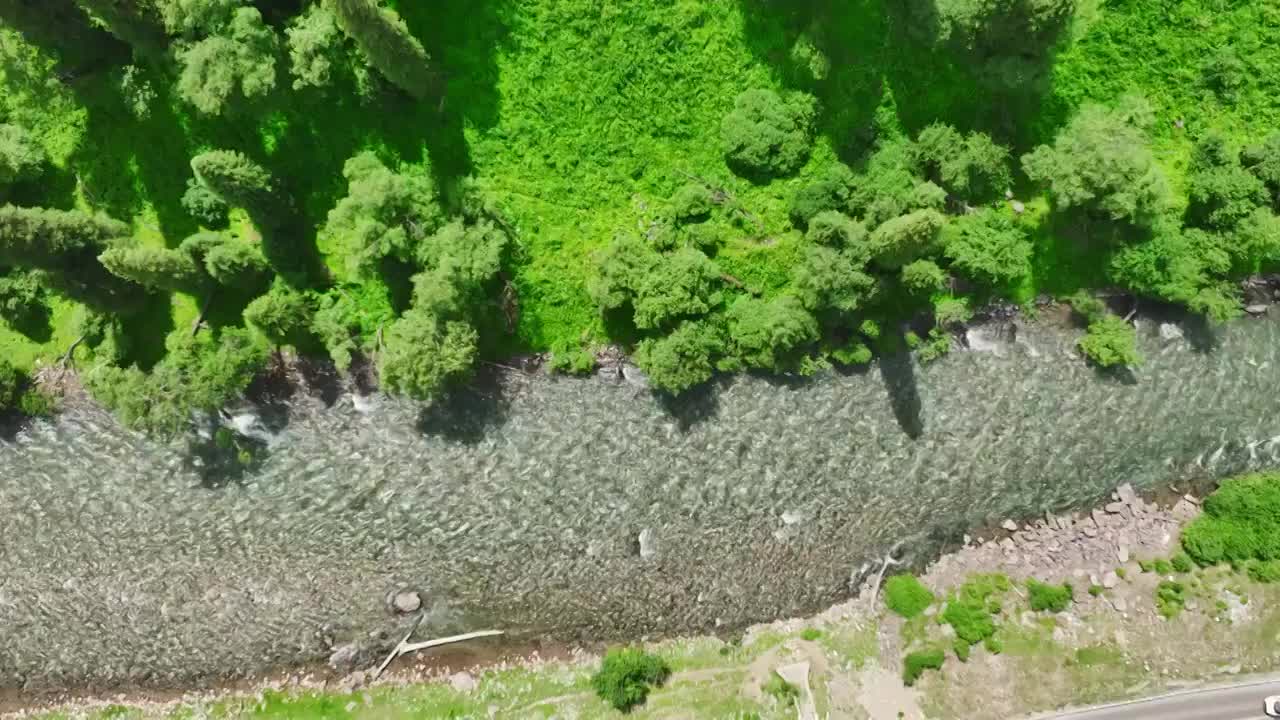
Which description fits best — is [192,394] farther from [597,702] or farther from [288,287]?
[597,702]

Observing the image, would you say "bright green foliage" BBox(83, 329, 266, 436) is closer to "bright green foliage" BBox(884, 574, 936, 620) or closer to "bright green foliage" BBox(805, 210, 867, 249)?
"bright green foliage" BBox(805, 210, 867, 249)

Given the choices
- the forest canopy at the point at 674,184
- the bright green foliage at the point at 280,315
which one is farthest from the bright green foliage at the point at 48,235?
the bright green foliage at the point at 280,315

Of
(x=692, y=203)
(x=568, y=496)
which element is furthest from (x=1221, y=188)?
(x=568, y=496)

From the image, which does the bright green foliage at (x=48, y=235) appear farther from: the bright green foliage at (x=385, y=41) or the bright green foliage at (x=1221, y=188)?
the bright green foliage at (x=1221, y=188)

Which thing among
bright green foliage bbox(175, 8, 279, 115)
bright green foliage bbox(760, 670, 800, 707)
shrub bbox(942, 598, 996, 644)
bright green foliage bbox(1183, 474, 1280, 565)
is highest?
bright green foliage bbox(175, 8, 279, 115)

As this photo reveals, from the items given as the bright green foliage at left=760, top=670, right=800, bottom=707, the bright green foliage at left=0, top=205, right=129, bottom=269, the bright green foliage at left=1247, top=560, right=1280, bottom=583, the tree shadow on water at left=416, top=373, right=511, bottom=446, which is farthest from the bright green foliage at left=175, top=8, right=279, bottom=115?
the bright green foliage at left=1247, top=560, right=1280, bottom=583

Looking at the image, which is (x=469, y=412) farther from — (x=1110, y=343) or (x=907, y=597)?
(x=1110, y=343)
